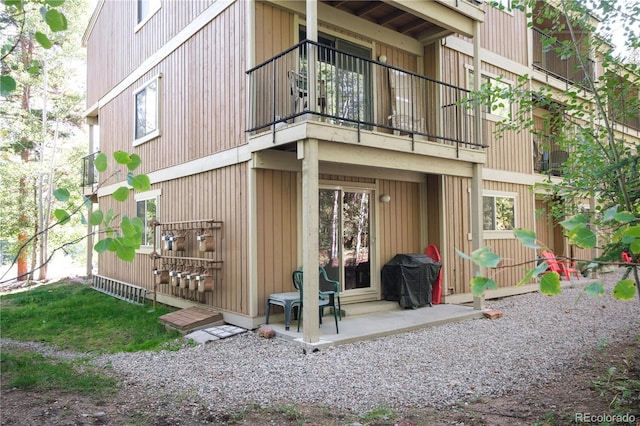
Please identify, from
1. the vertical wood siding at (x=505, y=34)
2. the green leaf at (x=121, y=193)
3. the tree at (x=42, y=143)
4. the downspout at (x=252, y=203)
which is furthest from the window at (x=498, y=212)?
the tree at (x=42, y=143)

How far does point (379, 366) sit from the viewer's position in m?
4.95

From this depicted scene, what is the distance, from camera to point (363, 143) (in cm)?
618

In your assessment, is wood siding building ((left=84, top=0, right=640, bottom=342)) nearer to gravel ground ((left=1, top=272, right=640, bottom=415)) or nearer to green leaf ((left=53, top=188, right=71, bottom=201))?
gravel ground ((left=1, top=272, right=640, bottom=415))

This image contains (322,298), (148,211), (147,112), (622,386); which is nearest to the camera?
(622,386)

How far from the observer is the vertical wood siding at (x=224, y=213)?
6887mm

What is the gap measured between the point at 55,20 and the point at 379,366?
14.6 ft

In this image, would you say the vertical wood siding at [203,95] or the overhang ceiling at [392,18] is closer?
the vertical wood siding at [203,95]

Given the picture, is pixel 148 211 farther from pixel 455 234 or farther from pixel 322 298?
pixel 455 234

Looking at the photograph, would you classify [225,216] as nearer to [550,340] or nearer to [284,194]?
[284,194]

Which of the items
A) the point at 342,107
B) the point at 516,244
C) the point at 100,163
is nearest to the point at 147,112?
the point at 342,107

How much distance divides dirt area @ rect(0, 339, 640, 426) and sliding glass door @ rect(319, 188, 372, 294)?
3.93m

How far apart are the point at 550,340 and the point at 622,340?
3.16 feet

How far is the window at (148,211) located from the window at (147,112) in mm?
1269

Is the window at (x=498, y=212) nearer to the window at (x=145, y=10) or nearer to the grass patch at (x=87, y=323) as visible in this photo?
the grass patch at (x=87, y=323)
